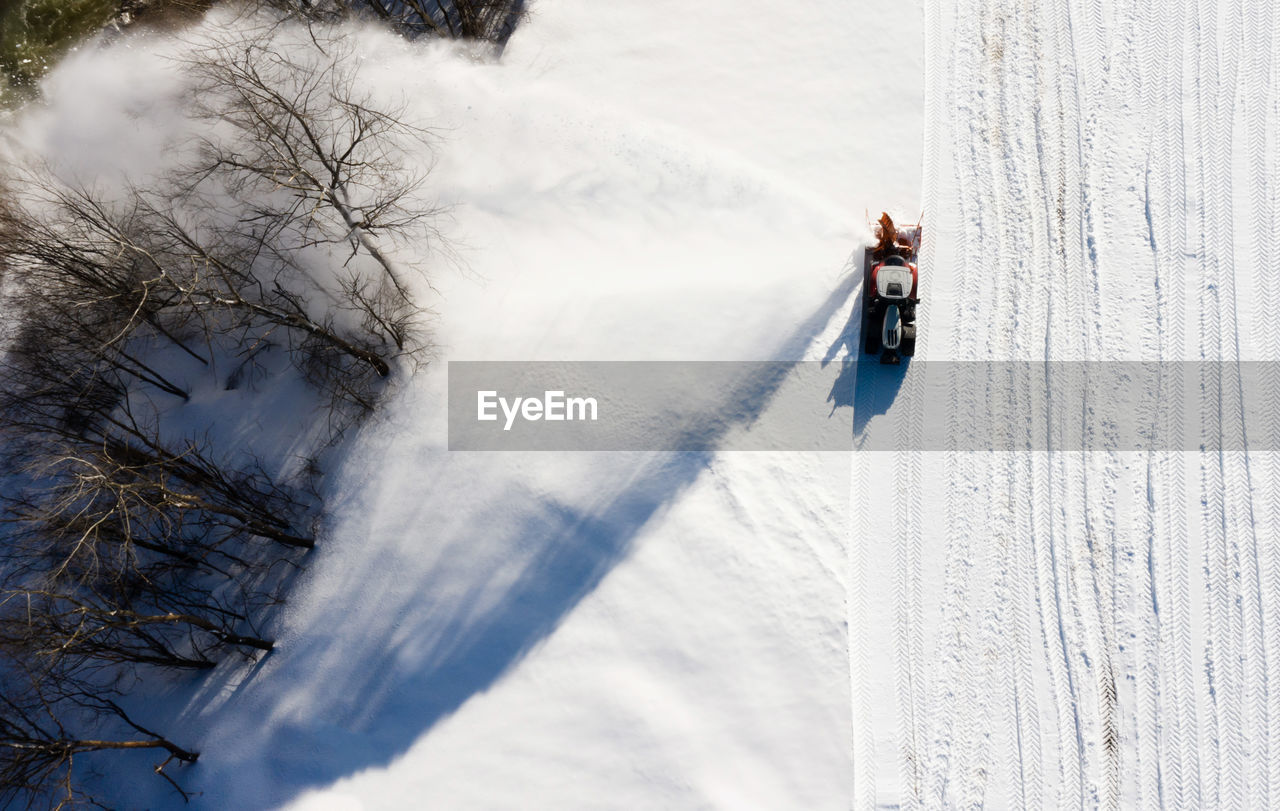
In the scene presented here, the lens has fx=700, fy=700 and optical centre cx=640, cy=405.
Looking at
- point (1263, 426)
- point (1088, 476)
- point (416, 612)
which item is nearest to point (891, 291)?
point (1088, 476)

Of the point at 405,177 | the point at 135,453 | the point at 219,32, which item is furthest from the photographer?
the point at 219,32

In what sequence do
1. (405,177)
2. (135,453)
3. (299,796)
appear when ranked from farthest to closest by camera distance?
(405,177) → (135,453) → (299,796)

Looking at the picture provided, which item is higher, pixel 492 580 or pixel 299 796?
pixel 492 580

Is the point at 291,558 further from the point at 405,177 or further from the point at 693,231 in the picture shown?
the point at 693,231

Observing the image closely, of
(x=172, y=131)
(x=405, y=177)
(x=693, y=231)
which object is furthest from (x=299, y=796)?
(x=172, y=131)

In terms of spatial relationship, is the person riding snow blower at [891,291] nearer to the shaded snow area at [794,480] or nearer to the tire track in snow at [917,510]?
the shaded snow area at [794,480]

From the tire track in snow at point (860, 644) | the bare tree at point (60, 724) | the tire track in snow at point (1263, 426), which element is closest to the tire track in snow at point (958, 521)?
the tire track in snow at point (860, 644)

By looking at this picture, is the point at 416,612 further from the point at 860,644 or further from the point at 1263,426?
the point at 1263,426
